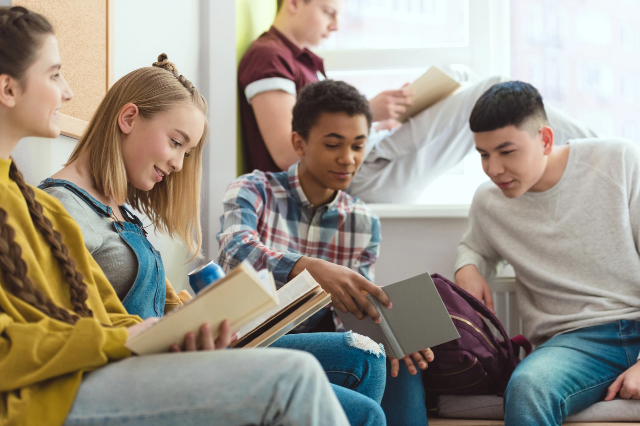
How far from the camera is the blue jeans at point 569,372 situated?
1.28 metres

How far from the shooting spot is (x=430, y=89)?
77.0 inches

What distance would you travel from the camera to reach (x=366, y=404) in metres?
1.05

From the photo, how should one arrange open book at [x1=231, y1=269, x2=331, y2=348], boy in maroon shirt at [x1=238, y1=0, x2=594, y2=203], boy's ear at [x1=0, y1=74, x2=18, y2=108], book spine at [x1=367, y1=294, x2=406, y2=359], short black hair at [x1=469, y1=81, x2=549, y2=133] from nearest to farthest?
boy's ear at [x1=0, y1=74, x2=18, y2=108] < open book at [x1=231, y1=269, x2=331, y2=348] < book spine at [x1=367, y1=294, x2=406, y2=359] < short black hair at [x1=469, y1=81, x2=549, y2=133] < boy in maroon shirt at [x1=238, y1=0, x2=594, y2=203]

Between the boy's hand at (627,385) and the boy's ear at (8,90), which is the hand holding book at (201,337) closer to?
the boy's ear at (8,90)

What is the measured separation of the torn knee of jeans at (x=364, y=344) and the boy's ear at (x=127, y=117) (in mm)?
550

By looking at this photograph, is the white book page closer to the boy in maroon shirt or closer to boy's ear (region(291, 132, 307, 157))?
boy's ear (region(291, 132, 307, 157))

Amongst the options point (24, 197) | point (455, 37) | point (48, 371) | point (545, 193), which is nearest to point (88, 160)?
point (24, 197)

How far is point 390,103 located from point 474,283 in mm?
617

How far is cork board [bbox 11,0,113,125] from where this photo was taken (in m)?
1.21

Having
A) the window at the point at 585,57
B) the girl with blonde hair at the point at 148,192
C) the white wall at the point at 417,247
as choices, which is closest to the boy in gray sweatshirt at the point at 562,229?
the white wall at the point at 417,247

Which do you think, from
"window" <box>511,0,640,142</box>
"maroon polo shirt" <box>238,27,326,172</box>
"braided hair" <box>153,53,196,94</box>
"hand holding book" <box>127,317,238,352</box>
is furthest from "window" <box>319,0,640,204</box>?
"hand holding book" <box>127,317,238,352</box>

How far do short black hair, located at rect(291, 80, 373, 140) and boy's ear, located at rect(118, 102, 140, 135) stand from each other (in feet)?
2.11

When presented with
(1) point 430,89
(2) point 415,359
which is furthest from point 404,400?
(1) point 430,89

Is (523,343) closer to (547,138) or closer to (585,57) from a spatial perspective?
(547,138)
